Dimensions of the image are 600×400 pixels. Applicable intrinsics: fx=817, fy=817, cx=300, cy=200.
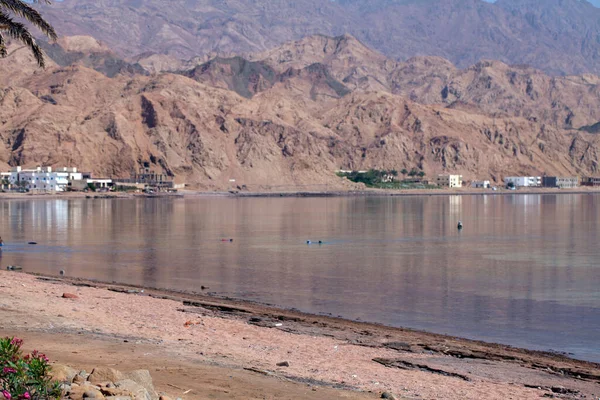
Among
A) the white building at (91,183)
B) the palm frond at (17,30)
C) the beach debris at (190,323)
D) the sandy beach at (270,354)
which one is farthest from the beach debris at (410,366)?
the white building at (91,183)

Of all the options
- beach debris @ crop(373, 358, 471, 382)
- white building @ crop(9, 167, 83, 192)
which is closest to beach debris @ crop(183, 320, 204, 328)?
beach debris @ crop(373, 358, 471, 382)

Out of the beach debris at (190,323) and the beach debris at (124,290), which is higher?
the beach debris at (190,323)

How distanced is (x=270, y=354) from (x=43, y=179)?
15395 cm

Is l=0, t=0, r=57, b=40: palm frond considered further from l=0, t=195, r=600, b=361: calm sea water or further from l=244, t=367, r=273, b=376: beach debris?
l=0, t=195, r=600, b=361: calm sea water

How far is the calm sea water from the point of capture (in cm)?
2930

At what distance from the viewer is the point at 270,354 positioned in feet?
60.1

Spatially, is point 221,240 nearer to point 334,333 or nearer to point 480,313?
point 480,313

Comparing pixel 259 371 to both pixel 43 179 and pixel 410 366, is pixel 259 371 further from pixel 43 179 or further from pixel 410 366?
pixel 43 179

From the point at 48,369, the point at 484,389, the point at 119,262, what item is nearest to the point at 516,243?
the point at 119,262

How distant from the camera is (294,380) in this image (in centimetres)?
1534

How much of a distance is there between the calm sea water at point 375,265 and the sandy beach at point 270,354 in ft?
11.6

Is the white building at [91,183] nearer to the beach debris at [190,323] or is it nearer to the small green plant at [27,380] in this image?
the beach debris at [190,323]

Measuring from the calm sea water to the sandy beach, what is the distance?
139 inches

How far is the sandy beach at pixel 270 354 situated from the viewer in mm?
15141
